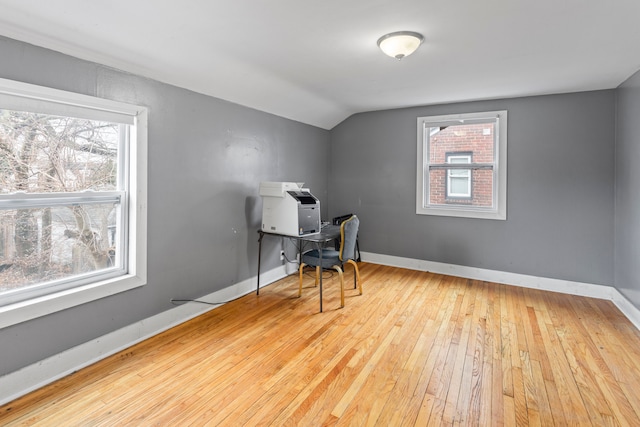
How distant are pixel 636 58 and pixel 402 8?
2.22m

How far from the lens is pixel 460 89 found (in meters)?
3.51

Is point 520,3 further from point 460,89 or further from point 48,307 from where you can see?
point 48,307

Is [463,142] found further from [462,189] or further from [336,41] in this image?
[336,41]

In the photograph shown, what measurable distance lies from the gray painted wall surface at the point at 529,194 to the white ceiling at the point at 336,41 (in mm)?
374

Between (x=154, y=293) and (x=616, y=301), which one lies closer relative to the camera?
(x=154, y=293)

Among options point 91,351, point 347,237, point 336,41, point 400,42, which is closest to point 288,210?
point 347,237

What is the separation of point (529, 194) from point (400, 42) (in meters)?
2.69

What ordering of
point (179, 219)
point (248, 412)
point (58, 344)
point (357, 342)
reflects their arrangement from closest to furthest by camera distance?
point (248, 412), point (58, 344), point (357, 342), point (179, 219)

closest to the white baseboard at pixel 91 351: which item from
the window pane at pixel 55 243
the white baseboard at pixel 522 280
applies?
the window pane at pixel 55 243

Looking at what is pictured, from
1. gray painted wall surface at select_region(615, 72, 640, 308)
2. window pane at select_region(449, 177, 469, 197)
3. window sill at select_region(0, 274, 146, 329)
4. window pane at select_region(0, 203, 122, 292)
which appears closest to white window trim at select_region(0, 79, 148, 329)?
window sill at select_region(0, 274, 146, 329)

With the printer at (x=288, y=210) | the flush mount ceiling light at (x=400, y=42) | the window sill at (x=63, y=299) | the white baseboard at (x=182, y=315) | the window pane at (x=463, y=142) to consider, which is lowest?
the white baseboard at (x=182, y=315)

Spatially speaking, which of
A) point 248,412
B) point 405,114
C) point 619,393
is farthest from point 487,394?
point 405,114

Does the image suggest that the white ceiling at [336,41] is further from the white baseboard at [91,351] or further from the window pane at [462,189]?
the white baseboard at [91,351]

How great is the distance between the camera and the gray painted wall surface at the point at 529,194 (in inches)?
137
